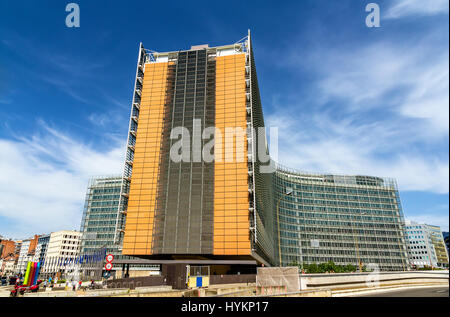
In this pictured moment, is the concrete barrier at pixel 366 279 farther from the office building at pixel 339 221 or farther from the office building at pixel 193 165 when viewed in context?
the office building at pixel 339 221

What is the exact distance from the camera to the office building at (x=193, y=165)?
6681 centimetres

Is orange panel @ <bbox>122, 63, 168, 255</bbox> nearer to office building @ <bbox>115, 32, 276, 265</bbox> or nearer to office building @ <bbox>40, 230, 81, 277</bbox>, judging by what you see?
office building @ <bbox>115, 32, 276, 265</bbox>

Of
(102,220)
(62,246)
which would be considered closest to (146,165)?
(102,220)

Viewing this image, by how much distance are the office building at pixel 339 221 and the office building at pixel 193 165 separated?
71163 millimetres

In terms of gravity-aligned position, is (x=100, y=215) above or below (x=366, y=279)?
above

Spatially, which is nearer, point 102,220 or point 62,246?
point 102,220

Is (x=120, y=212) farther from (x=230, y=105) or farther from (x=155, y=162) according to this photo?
(x=230, y=105)

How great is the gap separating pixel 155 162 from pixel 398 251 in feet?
436

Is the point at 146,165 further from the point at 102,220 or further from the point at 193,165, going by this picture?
the point at 102,220

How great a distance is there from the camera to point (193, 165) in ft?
236

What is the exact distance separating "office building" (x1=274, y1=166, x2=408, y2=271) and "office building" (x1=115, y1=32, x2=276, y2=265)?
233 feet

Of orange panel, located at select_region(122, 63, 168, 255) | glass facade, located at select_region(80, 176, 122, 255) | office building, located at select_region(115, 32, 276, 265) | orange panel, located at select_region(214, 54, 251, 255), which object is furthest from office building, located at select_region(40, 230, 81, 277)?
orange panel, located at select_region(214, 54, 251, 255)

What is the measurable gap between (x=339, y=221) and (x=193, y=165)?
103300mm

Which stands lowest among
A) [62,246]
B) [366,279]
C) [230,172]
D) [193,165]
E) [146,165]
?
[366,279]
